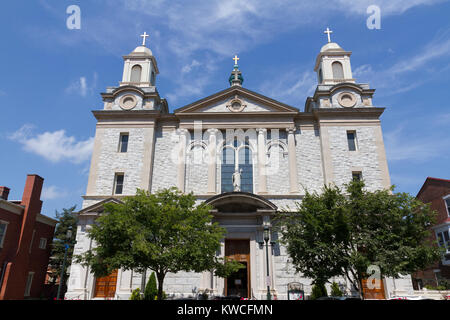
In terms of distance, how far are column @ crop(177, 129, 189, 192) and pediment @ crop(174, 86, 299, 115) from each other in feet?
6.40

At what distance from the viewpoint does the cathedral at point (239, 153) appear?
25672 mm

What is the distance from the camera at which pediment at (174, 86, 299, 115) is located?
2945 cm

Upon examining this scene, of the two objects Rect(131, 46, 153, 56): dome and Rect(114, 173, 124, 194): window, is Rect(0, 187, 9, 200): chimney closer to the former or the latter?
Rect(114, 173, 124, 194): window

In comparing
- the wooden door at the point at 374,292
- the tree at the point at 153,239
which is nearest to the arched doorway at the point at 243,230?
the tree at the point at 153,239

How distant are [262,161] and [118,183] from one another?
12791 millimetres

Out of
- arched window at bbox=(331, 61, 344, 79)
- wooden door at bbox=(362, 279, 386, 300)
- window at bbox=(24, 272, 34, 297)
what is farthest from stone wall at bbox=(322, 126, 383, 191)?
window at bbox=(24, 272, 34, 297)

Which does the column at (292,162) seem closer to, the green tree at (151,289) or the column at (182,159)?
the column at (182,159)

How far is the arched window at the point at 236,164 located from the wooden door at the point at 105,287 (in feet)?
36.7

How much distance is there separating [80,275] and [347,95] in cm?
2748

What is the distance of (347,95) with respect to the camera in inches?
1187
